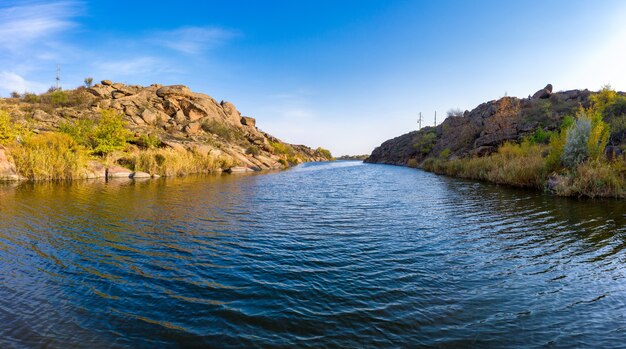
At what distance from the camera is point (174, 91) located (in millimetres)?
70438

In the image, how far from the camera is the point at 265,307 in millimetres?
5145

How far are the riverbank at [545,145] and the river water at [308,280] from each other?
7.56 m

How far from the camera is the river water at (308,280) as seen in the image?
438cm

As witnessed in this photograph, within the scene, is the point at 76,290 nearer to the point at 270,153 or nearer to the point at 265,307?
the point at 265,307

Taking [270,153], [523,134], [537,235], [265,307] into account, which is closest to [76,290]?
[265,307]

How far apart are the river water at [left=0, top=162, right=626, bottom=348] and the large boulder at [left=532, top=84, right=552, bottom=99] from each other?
5477 cm

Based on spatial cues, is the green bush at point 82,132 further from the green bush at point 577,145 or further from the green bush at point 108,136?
the green bush at point 577,145

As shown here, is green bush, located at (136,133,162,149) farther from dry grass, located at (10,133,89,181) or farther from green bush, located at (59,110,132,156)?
dry grass, located at (10,133,89,181)

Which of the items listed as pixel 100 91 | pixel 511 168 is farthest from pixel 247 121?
pixel 511 168

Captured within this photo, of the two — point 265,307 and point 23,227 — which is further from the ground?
point 23,227

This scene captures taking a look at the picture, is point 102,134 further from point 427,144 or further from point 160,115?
point 427,144

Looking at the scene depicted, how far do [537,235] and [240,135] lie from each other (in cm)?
7107

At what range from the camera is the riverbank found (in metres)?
18.1

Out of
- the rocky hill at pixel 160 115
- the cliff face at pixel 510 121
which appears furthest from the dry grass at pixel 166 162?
the cliff face at pixel 510 121
